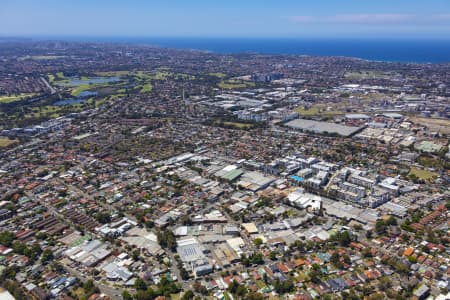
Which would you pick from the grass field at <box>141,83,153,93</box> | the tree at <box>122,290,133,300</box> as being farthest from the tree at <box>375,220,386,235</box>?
the grass field at <box>141,83,153,93</box>

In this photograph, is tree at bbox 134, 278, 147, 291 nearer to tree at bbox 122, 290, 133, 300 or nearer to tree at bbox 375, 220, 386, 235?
tree at bbox 122, 290, 133, 300

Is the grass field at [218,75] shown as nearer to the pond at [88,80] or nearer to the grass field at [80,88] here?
the pond at [88,80]

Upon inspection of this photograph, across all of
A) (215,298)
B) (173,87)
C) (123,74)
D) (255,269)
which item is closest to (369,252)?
(255,269)

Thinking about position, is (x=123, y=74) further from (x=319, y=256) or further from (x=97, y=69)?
(x=319, y=256)

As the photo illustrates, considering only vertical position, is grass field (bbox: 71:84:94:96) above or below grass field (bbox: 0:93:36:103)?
above

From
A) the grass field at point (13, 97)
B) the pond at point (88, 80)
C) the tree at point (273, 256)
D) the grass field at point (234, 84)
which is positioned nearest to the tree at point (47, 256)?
the tree at point (273, 256)

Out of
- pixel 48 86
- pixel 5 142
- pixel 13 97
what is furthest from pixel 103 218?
pixel 48 86

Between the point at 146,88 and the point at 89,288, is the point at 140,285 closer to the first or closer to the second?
the point at 89,288

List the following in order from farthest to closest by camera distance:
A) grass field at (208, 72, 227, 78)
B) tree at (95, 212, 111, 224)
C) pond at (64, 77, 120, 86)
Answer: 1. grass field at (208, 72, 227, 78)
2. pond at (64, 77, 120, 86)
3. tree at (95, 212, 111, 224)

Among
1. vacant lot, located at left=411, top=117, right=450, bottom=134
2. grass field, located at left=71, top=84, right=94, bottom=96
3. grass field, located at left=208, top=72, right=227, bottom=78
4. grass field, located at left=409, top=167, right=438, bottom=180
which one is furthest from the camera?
grass field, located at left=208, top=72, right=227, bottom=78
